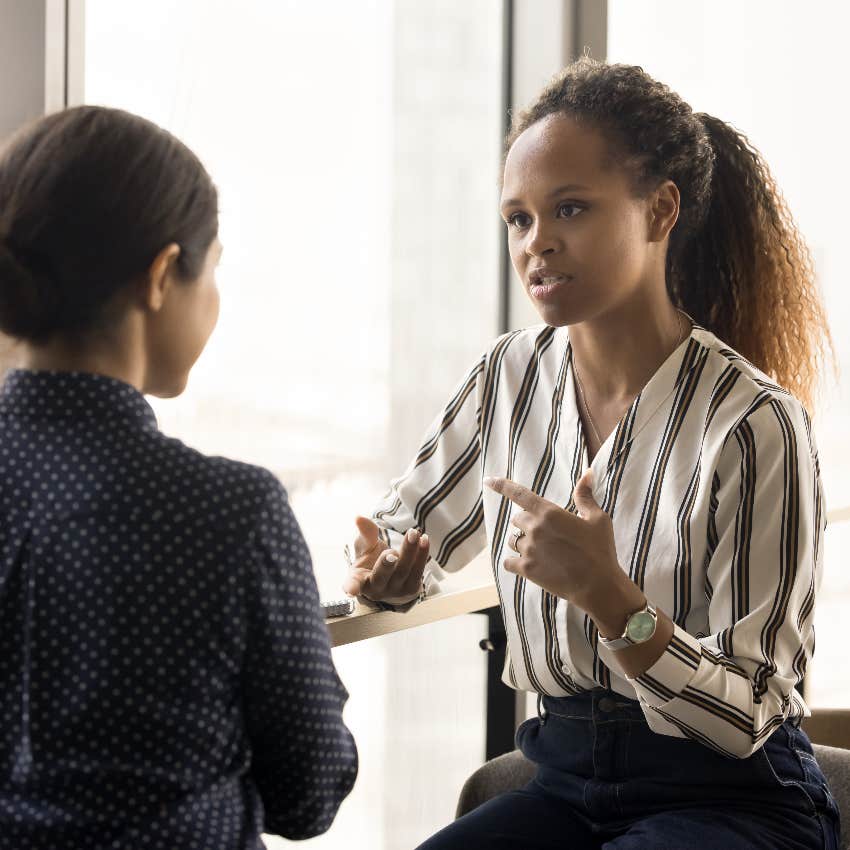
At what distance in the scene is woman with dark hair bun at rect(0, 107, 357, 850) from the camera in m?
0.92

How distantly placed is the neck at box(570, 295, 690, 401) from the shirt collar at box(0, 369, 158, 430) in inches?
30.2

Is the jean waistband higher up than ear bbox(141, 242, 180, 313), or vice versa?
ear bbox(141, 242, 180, 313)

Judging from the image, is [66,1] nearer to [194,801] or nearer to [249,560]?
[249,560]

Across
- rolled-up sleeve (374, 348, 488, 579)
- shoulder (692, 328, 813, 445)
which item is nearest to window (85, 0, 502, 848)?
rolled-up sleeve (374, 348, 488, 579)

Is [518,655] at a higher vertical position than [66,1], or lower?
lower

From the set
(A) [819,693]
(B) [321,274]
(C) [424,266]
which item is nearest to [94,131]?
(B) [321,274]

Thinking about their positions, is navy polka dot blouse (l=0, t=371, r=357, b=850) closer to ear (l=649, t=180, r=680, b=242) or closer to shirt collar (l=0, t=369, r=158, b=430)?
shirt collar (l=0, t=369, r=158, b=430)

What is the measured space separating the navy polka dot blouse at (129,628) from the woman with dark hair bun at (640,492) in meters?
0.42

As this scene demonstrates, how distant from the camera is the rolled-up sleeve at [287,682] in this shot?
97 centimetres

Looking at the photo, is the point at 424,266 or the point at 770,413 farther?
the point at 424,266

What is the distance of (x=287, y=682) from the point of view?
97 centimetres

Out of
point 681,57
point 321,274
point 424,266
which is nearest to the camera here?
point 321,274

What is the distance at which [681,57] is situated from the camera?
2682 mm

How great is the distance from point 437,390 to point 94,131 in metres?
1.35
